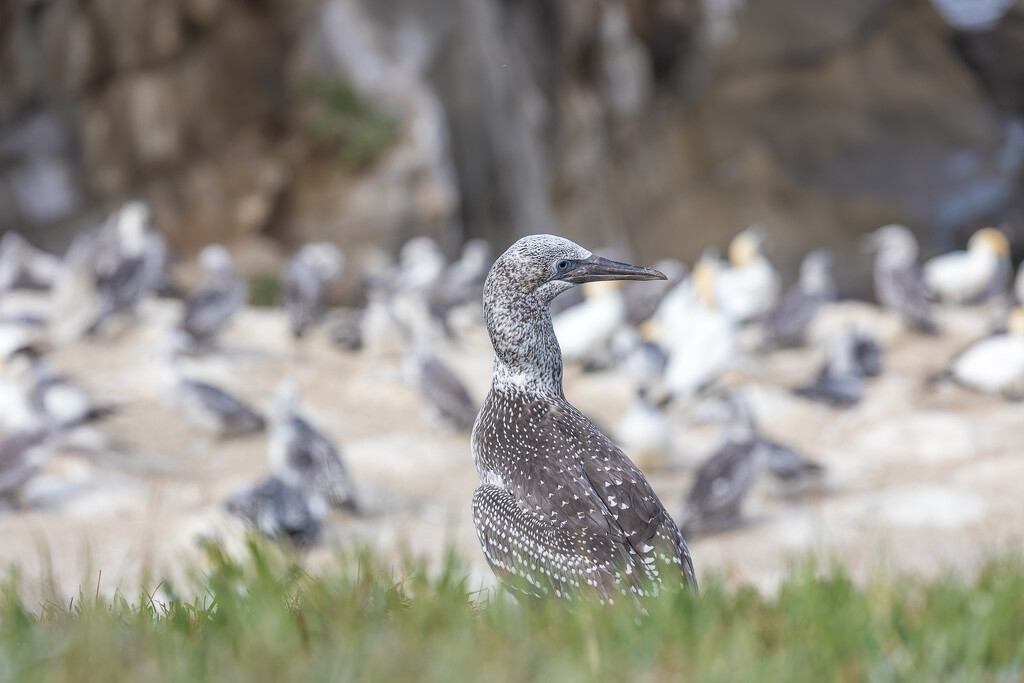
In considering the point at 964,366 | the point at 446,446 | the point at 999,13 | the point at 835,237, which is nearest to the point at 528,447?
the point at 446,446

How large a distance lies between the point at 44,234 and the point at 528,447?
1818 cm

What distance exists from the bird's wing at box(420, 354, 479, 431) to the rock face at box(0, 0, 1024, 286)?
10445 mm

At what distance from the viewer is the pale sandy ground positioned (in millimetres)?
7648

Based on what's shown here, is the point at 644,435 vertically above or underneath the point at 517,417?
above

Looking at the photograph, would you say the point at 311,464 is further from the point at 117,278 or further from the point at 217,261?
the point at 217,261

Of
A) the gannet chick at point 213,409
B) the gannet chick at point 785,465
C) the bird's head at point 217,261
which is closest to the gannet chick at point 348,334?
the bird's head at point 217,261

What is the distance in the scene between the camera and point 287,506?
7.65m

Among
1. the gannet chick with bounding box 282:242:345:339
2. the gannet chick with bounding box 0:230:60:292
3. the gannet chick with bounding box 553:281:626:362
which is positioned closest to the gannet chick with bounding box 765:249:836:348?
the gannet chick with bounding box 553:281:626:362

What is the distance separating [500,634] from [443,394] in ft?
26.7

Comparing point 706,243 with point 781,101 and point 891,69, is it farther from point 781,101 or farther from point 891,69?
point 891,69

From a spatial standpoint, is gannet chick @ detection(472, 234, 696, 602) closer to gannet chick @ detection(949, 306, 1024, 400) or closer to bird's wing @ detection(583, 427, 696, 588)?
bird's wing @ detection(583, 427, 696, 588)

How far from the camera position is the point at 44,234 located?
19453 millimetres

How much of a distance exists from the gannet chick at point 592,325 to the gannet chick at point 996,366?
389 cm

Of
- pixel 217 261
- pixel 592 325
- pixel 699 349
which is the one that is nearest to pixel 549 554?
pixel 699 349
